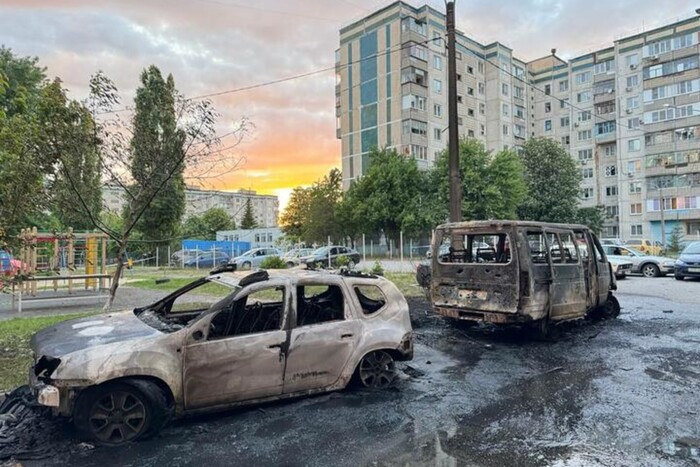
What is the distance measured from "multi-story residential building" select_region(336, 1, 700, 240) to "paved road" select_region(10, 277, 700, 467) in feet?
144

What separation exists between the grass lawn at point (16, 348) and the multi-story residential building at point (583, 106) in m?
42.5

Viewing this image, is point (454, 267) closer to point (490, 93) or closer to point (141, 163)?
point (141, 163)

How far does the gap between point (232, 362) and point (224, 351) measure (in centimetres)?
13

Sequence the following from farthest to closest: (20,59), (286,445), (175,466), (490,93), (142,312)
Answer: (490,93) < (20,59) < (142,312) < (286,445) < (175,466)

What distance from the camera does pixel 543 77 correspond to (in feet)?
235

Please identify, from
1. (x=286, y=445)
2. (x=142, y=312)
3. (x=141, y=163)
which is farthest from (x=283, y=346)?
(x=141, y=163)

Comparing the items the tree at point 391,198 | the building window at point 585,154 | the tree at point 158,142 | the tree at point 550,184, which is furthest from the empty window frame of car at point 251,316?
the building window at point 585,154

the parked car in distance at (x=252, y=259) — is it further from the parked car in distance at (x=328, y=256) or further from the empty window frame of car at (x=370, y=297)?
the empty window frame of car at (x=370, y=297)

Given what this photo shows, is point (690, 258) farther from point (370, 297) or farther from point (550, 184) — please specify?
point (550, 184)

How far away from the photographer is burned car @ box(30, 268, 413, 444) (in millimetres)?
3881

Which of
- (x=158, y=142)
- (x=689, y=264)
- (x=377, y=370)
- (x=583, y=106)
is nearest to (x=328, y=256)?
(x=689, y=264)

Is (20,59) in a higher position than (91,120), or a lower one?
higher

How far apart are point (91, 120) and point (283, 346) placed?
564 centimetres

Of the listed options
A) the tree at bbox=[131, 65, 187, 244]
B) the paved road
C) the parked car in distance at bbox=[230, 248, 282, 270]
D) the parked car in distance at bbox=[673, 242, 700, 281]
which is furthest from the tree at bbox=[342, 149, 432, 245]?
the paved road
